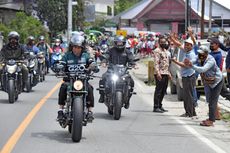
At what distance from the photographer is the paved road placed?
9867 mm

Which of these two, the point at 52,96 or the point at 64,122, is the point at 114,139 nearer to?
the point at 64,122

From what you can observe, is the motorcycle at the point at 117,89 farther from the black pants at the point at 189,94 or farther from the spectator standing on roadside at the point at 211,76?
the spectator standing on roadside at the point at 211,76

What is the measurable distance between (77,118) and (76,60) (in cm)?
131

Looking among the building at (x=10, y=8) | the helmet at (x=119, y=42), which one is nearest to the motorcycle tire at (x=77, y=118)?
the helmet at (x=119, y=42)

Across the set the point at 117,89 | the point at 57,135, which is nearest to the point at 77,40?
the point at 57,135

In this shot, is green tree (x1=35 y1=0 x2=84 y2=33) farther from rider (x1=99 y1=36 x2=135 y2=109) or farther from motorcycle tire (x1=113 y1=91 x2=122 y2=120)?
motorcycle tire (x1=113 y1=91 x2=122 y2=120)

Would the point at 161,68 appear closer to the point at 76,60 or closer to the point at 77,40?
the point at 76,60

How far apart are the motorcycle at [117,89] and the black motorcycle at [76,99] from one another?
2512 millimetres

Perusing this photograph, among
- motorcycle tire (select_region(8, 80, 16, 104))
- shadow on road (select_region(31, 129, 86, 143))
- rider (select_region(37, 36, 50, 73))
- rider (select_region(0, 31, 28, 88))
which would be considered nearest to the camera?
shadow on road (select_region(31, 129, 86, 143))

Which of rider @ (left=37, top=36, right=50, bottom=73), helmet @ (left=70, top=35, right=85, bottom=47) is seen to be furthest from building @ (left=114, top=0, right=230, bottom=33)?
helmet @ (left=70, top=35, right=85, bottom=47)

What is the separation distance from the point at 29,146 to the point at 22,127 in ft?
6.67

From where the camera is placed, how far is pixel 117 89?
43.7 ft

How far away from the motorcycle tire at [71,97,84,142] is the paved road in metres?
0.17

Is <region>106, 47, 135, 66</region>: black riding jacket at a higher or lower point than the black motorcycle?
higher
